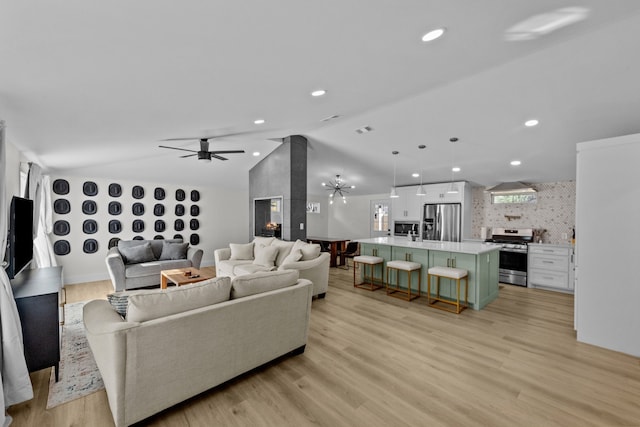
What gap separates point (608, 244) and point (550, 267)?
2.65 meters

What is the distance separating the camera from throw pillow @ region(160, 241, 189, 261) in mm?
5781

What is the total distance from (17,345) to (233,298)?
1.50 meters

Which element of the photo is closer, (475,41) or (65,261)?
(475,41)

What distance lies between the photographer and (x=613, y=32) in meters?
2.26

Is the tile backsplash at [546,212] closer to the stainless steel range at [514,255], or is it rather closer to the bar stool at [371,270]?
the stainless steel range at [514,255]

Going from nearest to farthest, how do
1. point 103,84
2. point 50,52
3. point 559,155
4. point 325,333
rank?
point 50,52, point 103,84, point 325,333, point 559,155

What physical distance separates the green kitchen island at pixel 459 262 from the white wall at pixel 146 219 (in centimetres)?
461

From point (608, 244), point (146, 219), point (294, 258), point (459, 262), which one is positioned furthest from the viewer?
point (146, 219)

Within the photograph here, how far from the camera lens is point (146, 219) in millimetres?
6477

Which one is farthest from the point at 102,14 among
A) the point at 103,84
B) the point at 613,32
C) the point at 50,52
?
the point at 613,32

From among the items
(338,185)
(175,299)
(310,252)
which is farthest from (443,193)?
(175,299)

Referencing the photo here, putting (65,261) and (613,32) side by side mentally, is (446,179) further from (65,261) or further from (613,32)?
(65,261)

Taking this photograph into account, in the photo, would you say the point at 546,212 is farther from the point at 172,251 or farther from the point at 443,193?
the point at 172,251

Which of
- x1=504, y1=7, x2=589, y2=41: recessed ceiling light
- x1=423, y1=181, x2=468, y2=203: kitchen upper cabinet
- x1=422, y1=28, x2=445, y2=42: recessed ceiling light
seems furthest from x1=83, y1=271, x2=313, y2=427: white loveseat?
x1=423, y1=181, x2=468, y2=203: kitchen upper cabinet
